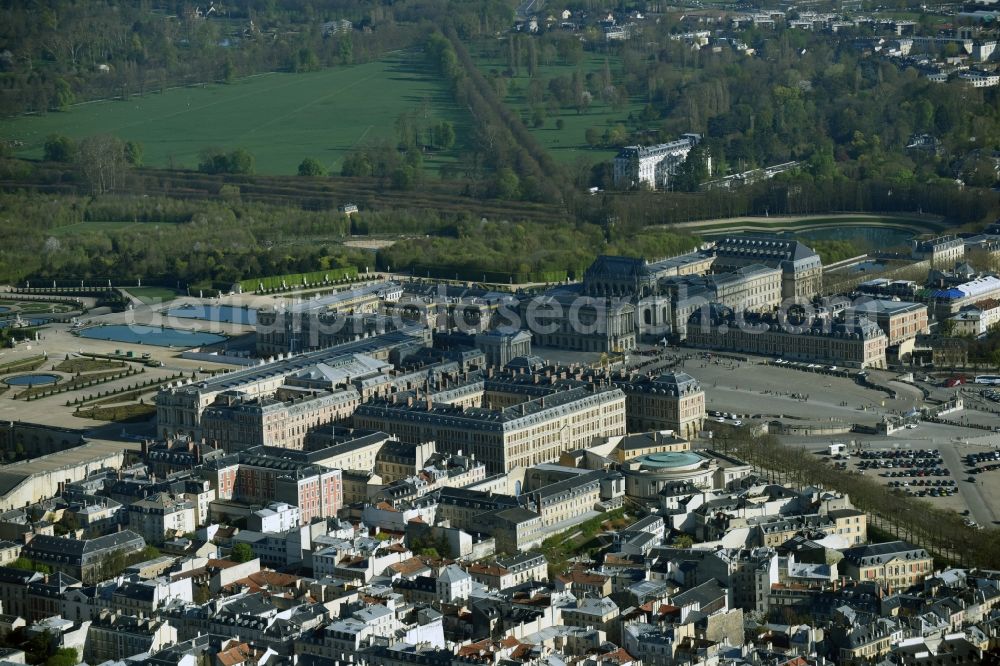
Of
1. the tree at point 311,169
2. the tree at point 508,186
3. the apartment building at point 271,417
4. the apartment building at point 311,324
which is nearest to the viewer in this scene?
the apartment building at point 271,417

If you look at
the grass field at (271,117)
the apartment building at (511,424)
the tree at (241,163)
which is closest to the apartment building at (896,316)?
the apartment building at (511,424)

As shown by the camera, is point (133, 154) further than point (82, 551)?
Yes

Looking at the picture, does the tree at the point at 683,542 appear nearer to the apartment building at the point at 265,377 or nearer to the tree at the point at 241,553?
the tree at the point at 241,553

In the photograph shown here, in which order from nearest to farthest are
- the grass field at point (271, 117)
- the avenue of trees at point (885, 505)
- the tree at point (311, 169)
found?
the avenue of trees at point (885, 505)
the tree at point (311, 169)
the grass field at point (271, 117)

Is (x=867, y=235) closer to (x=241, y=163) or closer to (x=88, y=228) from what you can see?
(x=88, y=228)

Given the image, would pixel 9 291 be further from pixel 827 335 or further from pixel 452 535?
pixel 452 535

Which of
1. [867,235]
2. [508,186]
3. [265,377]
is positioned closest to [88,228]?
[508,186]

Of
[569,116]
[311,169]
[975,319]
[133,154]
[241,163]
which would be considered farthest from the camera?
[569,116]

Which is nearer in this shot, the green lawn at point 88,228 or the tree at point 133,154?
the green lawn at point 88,228
